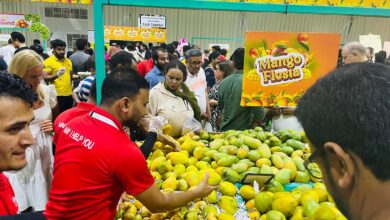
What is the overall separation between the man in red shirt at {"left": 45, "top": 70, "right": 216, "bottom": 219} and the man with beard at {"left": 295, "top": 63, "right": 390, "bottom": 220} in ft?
3.01

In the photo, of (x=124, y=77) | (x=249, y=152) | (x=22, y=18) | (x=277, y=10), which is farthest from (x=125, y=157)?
(x=22, y=18)

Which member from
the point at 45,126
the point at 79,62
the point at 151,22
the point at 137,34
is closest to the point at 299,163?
the point at 45,126

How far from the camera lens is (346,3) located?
2721mm

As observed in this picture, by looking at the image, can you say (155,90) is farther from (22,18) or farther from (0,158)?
(22,18)

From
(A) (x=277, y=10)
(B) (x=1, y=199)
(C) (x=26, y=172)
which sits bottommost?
(C) (x=26, y=172)

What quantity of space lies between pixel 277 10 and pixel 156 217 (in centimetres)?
188

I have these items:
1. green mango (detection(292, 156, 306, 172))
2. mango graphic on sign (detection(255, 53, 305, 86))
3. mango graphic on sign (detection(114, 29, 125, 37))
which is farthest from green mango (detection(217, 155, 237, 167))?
mango graphic on sign (detection(114, 29, 125, 37))

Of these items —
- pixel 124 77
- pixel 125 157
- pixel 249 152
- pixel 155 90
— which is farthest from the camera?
pixel 155 90

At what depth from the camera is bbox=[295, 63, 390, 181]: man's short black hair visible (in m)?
0.67

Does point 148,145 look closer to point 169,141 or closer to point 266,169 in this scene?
point 169,141

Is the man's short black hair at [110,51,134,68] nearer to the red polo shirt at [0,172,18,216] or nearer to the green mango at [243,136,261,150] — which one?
the green mango at [243,136,261,150]

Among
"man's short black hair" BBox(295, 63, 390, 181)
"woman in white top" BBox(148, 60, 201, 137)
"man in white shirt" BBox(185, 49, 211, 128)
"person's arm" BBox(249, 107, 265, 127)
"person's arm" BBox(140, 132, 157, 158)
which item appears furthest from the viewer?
"man in white shirt" BBox(185, 49, 211, 128)

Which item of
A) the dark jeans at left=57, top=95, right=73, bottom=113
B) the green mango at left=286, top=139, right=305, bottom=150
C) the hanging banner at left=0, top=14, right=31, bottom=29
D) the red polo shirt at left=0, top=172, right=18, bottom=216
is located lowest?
the dark jeans at left=57, top=95, right=73, bottom=113

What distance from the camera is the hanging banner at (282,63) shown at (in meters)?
2.71
